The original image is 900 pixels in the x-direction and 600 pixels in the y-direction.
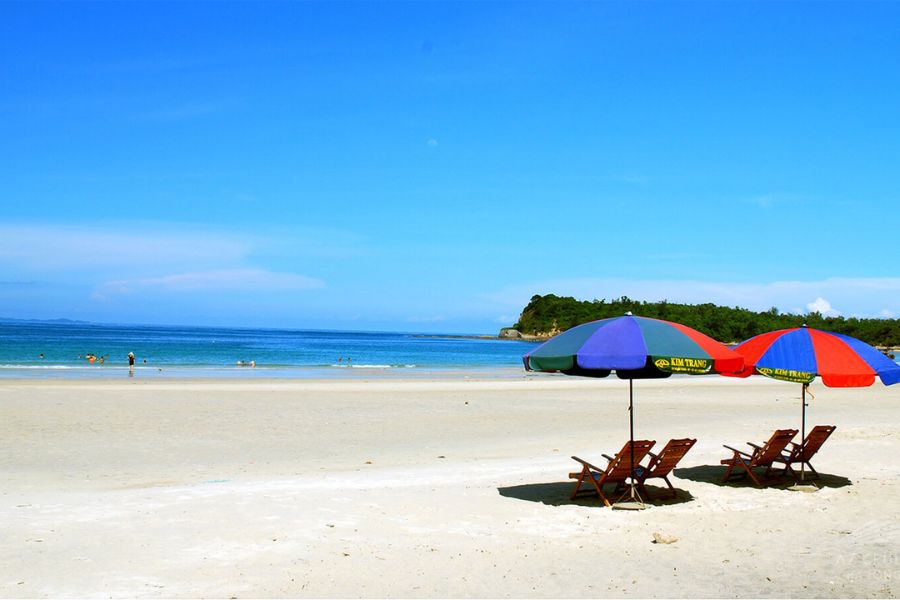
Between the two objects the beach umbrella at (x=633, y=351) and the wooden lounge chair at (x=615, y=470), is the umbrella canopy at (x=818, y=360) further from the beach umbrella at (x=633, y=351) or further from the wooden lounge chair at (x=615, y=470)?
the wooden lounge chair at (x=615, y=470)

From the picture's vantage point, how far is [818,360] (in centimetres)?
941

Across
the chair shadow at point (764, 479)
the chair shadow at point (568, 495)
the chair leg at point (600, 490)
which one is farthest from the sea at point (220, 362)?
the chair leg at point (600, 490)

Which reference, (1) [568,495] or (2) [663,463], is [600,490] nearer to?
(1) [568,495]

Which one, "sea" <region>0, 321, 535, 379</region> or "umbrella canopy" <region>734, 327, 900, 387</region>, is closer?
"umbrella canopy" <region>734, 327, 900, 387</region>

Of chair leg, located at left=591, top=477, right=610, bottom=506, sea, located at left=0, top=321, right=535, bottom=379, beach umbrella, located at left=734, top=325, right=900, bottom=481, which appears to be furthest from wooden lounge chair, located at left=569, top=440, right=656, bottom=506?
sea, located at left=0, top=321, right=535, bottom=379

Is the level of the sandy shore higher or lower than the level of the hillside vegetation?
lower

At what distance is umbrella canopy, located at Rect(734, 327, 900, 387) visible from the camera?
30.2 feet

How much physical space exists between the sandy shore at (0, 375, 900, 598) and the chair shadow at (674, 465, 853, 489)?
0.08 metres

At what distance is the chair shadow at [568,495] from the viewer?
929 centimetres

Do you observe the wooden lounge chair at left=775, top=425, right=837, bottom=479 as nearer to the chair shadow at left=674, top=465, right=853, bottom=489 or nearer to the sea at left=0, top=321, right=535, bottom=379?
the chair shadow at left=674, top=465, right=853, bottom=489

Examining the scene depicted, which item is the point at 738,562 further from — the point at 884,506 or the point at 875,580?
the point at 884,506

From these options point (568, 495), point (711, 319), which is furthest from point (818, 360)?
point (711, 319)

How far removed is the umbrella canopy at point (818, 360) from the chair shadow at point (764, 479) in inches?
70.6

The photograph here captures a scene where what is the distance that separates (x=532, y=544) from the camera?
7.34m
